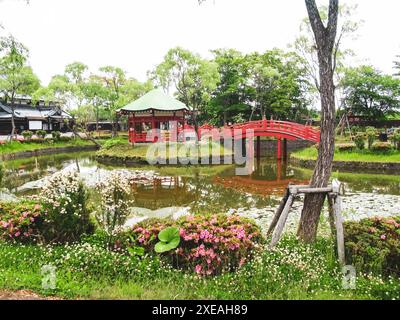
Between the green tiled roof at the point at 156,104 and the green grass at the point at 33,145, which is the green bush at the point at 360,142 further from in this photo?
the green grass at the point at 33,145

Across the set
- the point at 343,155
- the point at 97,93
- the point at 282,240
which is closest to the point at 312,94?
the point at 343,155

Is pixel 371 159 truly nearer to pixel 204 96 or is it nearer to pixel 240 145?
pixel 240 145

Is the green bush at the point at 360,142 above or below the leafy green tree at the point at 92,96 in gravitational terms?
below

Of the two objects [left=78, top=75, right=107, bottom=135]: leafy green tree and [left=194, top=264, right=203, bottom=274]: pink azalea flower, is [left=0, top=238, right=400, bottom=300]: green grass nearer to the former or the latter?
[left=194, top=264, right=203, bottom=274]: pink azalea flower

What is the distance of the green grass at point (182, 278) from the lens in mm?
4176

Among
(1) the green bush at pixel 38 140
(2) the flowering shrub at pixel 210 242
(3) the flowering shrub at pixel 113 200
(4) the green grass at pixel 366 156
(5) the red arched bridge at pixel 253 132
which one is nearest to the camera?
(2) the flowering shrub at pixel 210 242

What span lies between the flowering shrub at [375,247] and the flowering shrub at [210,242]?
1.23 metres

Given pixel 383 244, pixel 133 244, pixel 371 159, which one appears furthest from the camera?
pixel 371 159

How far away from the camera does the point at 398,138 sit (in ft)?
66.2

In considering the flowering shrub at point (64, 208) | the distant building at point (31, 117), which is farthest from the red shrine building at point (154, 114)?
the flowering shrub at point (64, 208)

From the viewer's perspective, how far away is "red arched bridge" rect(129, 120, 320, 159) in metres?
22.6

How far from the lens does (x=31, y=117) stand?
37344mm
